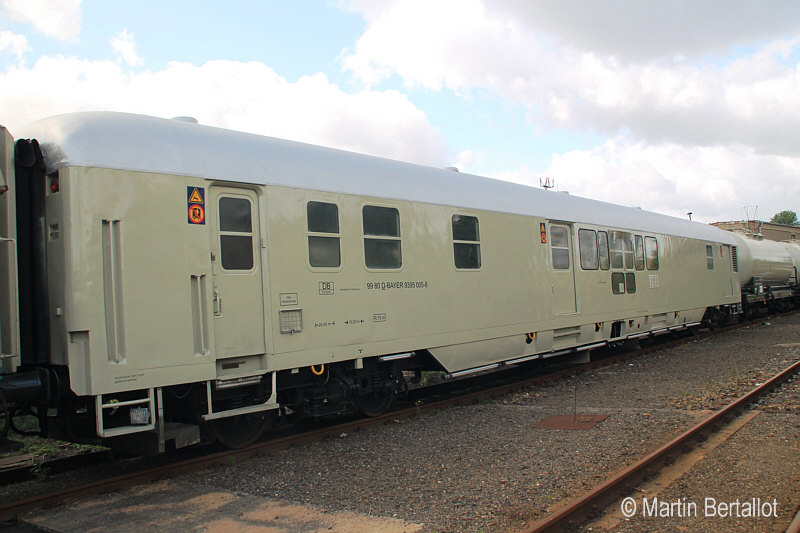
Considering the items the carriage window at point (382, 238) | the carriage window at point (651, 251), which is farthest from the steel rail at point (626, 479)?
the carriage window at point (651, 251)

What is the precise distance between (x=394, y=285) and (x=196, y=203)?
2850 mm

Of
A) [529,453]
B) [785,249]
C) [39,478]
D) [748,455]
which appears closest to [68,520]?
[39,478]

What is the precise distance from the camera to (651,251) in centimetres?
1478

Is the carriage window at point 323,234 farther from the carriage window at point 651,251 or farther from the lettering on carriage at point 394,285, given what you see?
the carriage window at point 651,251

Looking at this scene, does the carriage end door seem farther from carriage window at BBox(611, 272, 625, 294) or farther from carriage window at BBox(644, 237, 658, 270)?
carriage window at BBox(644, 237, 658, 270)

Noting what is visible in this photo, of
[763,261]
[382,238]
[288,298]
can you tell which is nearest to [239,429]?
[288,298]

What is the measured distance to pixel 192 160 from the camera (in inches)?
247

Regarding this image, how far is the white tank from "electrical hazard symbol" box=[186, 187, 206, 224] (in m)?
19.8

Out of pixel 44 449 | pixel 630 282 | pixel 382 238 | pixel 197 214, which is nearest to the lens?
pixel 197 214

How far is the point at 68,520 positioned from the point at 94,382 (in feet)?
3.62

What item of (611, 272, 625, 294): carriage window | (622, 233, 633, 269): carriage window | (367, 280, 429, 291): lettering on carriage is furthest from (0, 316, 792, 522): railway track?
(622, 233, 633, 269): carriage window

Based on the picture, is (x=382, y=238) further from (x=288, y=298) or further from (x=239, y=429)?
(x=239, y=429)

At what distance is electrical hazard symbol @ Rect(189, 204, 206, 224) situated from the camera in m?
6.12

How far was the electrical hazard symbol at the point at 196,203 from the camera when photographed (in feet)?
20.1
